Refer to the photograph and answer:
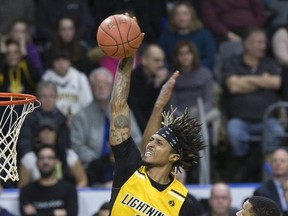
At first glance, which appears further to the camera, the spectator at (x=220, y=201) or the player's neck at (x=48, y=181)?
the player's neck at (x=48, y=181)

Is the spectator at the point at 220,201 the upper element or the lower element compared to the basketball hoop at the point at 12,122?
lower

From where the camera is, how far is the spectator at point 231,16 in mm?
13367

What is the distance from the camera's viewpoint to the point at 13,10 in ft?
43.1

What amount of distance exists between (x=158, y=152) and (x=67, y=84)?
502 cm

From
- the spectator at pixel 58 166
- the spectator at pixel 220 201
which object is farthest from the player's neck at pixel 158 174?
the spectator at pixel 58 166

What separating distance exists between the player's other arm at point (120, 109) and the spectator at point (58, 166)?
3.74 meters

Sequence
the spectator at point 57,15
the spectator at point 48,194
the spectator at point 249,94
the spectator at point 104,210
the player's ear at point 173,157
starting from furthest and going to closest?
the spectator at point 57,15 → the spectator at point 249,94 → the spectator at point 48,194 → the spectator at point 104,210 → the player's ear at point 173,157

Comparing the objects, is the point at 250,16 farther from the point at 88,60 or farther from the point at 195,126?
the point at 195,126

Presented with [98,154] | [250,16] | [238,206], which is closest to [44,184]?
[98,154]

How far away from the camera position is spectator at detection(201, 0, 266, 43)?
13367mm

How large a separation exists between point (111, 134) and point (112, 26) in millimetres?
773

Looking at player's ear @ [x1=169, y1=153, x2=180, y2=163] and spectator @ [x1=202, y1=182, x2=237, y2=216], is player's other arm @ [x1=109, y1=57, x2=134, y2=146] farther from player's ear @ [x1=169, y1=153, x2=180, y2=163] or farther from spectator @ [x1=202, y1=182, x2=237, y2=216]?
spectator @ [x1=202, y1=182, x2=237, y2=216]

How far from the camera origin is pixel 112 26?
23.6 ft

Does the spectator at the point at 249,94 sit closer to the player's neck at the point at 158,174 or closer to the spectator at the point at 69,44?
the spectator at the point at 69,44
